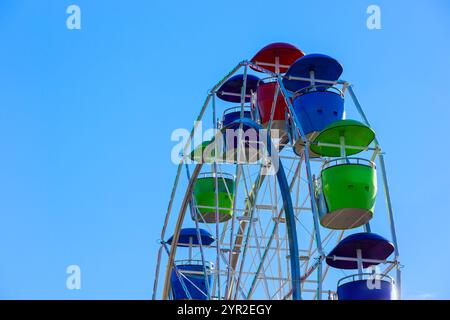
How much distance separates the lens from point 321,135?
19.4 m

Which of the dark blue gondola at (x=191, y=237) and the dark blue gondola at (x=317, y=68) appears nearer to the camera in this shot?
the dark blue gondola at (x=317, y=68)

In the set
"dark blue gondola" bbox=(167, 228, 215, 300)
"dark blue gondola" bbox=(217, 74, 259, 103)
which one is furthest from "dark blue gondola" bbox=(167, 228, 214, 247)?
"dark blue gondola" bbox=(217, 74, 259, 103)

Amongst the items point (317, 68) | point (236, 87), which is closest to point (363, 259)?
point (317, 68)

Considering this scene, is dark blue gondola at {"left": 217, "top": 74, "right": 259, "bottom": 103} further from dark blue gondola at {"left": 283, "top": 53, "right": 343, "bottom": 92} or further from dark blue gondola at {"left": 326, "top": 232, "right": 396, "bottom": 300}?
dark blue gondola at {"left": 326, "top": 232, "right": 396, "bottom": 300}

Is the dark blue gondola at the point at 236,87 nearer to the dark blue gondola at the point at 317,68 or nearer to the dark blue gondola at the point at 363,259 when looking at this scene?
the dark blue gondola at the point at 317,68

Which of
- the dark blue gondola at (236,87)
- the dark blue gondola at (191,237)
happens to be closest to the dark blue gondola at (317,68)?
the dark blue gondola at (236,87)

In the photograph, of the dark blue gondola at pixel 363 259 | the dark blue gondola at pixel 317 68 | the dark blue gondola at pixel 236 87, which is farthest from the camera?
the dark blue gondola at pixel 236 87

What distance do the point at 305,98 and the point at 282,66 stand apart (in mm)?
3676

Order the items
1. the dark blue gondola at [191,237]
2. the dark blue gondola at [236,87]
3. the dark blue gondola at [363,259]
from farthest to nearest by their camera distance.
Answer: the dark blue gondola at [191,237] → the dark blue gondola at [236,87] → the dark blue gondola at [363,259]

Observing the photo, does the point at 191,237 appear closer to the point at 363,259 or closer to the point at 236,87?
the point at 236,87

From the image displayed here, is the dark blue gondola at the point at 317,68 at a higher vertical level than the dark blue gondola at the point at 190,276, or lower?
higher
